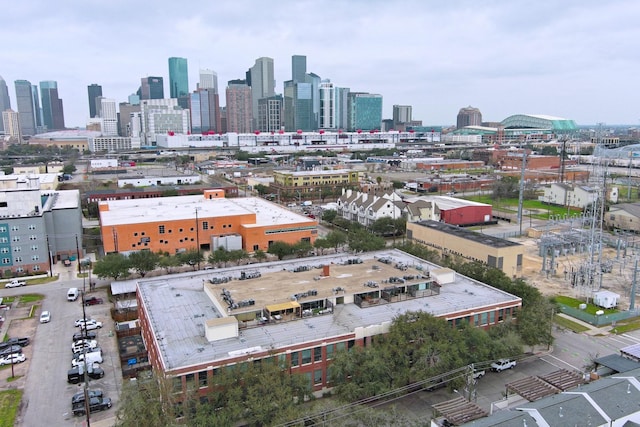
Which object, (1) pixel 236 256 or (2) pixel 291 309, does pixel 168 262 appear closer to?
(1) pixel 236 256

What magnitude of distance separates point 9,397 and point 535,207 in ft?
151

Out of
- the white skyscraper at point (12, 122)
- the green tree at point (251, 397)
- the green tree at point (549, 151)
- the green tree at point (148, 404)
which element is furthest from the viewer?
the white skyscraper at point (12, 122)

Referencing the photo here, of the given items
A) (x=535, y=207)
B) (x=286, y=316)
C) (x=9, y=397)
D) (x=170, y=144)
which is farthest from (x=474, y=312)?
(x=170, y=144)

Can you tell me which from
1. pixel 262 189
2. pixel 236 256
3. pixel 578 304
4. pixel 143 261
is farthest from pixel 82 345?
pixel 262 189

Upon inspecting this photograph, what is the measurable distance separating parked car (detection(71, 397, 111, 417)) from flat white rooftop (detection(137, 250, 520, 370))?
100 inches

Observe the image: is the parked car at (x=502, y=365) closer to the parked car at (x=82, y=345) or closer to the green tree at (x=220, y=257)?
the parked car at (x=82, y=345)

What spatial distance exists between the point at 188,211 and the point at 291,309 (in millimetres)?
21422

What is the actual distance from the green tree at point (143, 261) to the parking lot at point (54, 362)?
2.10 meters

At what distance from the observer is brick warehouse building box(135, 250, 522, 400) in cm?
1379

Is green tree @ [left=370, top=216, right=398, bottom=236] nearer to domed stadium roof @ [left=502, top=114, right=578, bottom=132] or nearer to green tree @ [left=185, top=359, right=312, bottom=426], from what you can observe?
green tree @ [left=185, top=359, right=312, bottom=426]

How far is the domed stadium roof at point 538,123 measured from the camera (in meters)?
136

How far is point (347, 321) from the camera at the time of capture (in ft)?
51.6

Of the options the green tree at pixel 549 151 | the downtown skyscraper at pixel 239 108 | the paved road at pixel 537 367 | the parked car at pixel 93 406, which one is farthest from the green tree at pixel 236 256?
the downtown skyscraper at pixel 239 108

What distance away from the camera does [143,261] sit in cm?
2536
